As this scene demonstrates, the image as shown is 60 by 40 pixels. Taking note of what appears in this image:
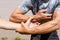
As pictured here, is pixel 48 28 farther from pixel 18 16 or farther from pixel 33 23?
pixel 18 16

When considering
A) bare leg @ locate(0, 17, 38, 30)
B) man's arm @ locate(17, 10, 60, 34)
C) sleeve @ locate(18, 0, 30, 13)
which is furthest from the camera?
sleeve @ locate(18, 0, 30, 13)

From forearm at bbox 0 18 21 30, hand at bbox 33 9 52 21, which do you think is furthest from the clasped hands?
forearm at bbox 0 18 21 30

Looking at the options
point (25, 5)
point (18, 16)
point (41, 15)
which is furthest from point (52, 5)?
point (18, 16)

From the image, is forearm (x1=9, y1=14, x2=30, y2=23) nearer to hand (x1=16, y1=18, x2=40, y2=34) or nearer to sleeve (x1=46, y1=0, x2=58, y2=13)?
hand (x1=16, y1=18, x2=40, y2=34)

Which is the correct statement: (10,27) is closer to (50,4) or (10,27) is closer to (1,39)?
(50,4)

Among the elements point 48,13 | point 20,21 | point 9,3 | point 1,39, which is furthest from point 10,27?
point 9,3

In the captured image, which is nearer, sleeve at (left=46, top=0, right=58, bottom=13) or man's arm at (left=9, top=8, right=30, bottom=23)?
sleeve at (left=46, top=0, right=58, bottom=13)

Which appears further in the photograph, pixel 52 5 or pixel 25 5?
pixel 25 5

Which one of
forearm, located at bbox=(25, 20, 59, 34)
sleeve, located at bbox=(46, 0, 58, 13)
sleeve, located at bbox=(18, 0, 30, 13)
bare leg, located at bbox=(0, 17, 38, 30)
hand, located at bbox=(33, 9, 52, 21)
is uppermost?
sleeve, located at bbox=(18, 0, 30, 13)

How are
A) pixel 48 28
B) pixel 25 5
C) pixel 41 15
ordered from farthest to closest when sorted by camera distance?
pixel 25 5 → pixel 41 15 → pixel 48 28

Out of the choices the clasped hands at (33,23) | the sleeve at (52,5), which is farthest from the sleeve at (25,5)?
the sleeve at (52,5)

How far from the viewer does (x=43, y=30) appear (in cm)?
316

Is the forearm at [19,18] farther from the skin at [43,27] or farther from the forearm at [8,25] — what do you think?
the skin at [43,27]

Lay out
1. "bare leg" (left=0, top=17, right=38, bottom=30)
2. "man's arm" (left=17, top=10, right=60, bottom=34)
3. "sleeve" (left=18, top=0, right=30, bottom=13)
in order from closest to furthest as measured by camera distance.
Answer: "man's arm" (left=17, top=10, right=60, bottom=34), "bare leg" (left=0, top=17, right=38, bottom=30), "sleeve" (left=18, top=0, right=30, bottom=13)
